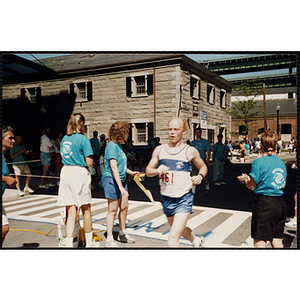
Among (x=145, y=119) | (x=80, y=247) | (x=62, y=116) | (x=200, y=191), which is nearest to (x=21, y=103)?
(x=62, y=116)

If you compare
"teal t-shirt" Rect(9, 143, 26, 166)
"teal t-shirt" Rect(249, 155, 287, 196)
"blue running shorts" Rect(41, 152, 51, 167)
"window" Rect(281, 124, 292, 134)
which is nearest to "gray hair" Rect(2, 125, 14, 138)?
"teal t-shirt" Rect(9, 143, 26, 166)

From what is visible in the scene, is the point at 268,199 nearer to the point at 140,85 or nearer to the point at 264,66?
the point at 264,66

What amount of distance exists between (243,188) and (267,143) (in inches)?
88.6

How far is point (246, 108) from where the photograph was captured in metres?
6.29

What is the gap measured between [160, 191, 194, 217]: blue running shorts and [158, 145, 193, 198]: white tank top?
2.4 inches

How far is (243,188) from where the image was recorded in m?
6.12

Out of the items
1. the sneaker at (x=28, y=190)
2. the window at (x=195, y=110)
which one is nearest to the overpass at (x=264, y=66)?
the window at (x=195, y=110)

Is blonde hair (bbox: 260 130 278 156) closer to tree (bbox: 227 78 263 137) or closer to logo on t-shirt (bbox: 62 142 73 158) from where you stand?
tree (bbox: 227 78 263 137)

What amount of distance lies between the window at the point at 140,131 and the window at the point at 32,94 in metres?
2.24

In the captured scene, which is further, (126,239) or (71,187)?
(126,239)

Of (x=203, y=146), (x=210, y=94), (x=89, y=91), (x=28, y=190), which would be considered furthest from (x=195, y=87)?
(x=28, y=190)

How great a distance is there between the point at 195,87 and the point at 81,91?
2407 millimetres
